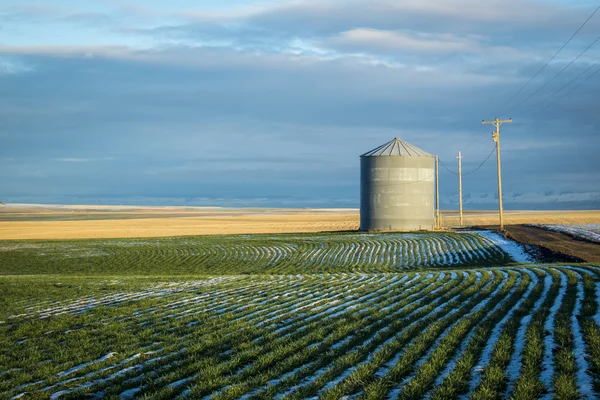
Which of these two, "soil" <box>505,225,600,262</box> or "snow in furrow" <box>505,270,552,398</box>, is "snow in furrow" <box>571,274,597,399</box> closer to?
"snow in furrow" <box>505,270,552,398</box>

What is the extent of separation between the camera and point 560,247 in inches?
1513

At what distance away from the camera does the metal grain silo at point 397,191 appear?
63812 millimetres

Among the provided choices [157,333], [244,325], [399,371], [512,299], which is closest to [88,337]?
[157,333]

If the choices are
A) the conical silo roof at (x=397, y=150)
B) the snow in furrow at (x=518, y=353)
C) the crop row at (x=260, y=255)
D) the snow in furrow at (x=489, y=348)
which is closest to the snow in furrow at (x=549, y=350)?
the snow in furrow at (x=518, y=353)

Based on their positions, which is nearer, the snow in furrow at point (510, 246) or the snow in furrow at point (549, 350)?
the snow in furrow at point (549, 350)

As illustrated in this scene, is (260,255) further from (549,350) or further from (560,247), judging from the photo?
(549,350)

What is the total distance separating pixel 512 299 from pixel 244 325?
7.62 m

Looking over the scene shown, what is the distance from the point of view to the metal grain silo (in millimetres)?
63812

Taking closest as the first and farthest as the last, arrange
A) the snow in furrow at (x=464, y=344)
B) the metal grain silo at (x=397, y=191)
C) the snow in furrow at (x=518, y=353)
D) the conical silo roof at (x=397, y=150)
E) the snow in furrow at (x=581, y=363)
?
the snow in furrow at (x=581, y=363) < the snow in furrow at (x=518, y=353) < the snow in furrow at (x=464, y=344) < the metal grain silo at (x=397, y=191) < the conical silo roof at (x=397, y=150)

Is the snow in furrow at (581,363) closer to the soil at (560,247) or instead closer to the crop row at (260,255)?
the soil at (560,247)

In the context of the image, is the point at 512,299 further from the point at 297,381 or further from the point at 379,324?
the point at 297,381

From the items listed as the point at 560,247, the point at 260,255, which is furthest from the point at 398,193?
the point at 560,247

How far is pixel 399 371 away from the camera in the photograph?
10.3m

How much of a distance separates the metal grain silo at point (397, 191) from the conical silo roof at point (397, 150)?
0.35 feet
